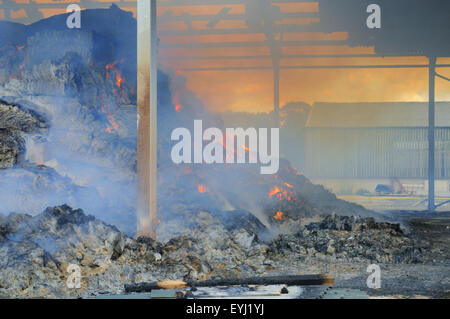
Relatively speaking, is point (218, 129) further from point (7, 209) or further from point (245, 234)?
point (7, 209)

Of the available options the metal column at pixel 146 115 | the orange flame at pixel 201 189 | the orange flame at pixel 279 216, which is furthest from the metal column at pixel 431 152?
the metal column at pixel 146 115

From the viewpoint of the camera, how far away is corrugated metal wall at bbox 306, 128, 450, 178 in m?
18.1

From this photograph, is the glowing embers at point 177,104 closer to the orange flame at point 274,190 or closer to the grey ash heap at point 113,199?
the grey ash heap at point 113,199

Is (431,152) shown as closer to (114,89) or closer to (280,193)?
(280,193)

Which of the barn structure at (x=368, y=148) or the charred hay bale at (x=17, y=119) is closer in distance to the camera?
the charred hay bale at (x=17, y=119)

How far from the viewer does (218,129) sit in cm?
1259

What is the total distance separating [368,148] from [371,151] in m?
0.18

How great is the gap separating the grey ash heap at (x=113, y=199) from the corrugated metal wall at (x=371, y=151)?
20.8 feet

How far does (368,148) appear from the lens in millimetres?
18266

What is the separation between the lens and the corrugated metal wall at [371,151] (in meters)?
18.1

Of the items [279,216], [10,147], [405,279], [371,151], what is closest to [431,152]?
[279,216]

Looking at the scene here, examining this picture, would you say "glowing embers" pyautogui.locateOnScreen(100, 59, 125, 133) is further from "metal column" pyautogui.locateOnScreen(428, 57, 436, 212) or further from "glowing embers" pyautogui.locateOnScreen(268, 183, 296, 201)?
"metal column" pyautogui.locateOnScreen(428, 57, 436, 212)

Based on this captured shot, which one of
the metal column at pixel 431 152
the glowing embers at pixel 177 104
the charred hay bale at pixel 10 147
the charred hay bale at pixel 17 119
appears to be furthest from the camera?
the metal column at pixel 431 152

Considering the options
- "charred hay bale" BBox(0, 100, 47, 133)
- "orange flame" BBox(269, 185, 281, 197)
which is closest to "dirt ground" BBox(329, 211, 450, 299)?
"orange flame" BBox(269, 185, 281, 197)
